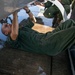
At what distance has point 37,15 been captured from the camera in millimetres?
5285

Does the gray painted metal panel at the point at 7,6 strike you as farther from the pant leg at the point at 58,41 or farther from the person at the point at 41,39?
the pant leg at the point at 58,41

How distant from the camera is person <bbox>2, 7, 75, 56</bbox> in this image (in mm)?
2885

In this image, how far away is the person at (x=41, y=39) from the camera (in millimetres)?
2885

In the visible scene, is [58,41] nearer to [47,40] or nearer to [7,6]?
[47,40]

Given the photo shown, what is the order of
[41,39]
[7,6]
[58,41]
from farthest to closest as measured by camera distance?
1. [41,39]
2. [58,41]
3. [7,6]

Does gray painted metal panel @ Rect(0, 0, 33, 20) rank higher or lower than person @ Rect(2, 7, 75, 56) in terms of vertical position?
higher

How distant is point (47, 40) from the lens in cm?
302

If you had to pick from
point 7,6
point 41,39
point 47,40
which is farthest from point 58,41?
point 7,6

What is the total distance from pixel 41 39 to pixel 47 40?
13 cm

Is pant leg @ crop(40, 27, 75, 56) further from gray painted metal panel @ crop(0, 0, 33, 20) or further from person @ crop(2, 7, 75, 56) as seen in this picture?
gray painted metal panel @ crop(0, 0, 33, 20)

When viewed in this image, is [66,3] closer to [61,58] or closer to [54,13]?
[54,13]

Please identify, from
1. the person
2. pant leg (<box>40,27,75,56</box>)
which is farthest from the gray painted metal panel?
pant leg (<box>40,27,75,56</box>)

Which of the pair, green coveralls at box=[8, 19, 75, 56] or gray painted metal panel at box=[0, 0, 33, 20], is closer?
gray painted metal panel at box=[0, 0, 33, 20]

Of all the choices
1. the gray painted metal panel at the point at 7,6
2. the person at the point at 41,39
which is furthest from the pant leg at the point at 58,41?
the gray painted metal panel at the point at 7,6
